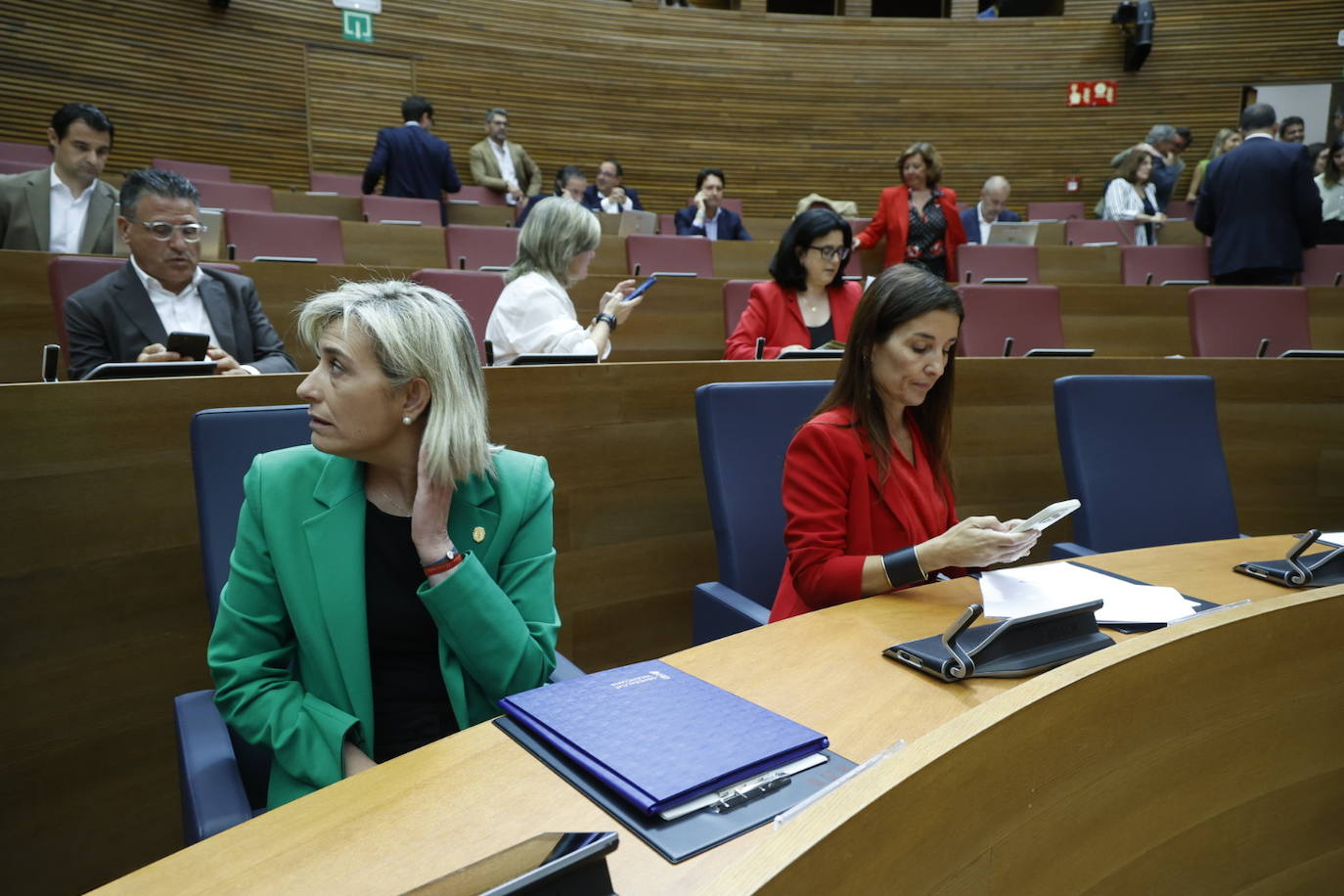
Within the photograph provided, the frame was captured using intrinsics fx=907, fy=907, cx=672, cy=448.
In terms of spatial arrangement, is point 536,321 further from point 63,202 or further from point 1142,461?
point 63,202

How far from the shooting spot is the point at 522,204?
6.63 m

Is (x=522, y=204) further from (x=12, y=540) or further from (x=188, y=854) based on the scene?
(x=188, y=854)

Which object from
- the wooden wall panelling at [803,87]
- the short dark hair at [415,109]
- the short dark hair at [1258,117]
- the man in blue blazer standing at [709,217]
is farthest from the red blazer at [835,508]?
the wooden wall panelling at [803,87]

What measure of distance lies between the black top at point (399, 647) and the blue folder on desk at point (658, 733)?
0.29 metres

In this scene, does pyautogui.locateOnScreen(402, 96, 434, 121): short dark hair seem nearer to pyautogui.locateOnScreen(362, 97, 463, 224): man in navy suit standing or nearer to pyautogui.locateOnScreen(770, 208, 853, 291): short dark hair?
pyautogui.locateOnScreen(362, 97, 463, 224): man in navy suit standing

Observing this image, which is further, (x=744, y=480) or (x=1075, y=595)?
(x=744, y=480)

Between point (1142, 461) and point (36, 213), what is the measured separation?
371 cm

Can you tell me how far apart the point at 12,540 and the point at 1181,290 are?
404cm

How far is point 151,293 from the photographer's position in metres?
Result: 2.30

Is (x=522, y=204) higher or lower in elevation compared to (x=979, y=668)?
higher

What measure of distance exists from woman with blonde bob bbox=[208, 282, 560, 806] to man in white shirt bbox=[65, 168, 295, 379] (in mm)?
1162

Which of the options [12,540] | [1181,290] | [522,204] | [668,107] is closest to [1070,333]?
[1181,290]

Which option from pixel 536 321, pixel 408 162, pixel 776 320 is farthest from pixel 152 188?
pixel 408 162

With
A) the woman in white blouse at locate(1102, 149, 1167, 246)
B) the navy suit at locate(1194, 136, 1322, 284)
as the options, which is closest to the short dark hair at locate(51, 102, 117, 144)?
the navy suit at locate(1194, 136, 1322, 284)
